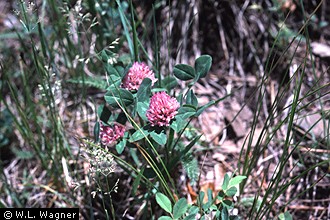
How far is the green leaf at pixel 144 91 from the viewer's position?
1.52 metres

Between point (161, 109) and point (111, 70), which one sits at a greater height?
point (111, 70)

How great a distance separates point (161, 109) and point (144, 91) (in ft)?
0.33

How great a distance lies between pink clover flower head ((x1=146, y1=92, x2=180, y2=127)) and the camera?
1.49 metres

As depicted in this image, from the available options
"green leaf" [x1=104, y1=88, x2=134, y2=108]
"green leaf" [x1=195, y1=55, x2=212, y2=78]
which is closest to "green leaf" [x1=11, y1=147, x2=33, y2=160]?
"green leaf" [x1=104, y1=88, x2=134, y2=108]

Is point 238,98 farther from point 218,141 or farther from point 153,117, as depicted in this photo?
point 153,117

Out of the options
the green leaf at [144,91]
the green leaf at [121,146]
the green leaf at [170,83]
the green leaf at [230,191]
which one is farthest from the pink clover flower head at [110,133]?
the green leaf at [230,191]

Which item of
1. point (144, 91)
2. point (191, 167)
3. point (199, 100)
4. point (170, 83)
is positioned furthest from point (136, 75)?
point (199, 100)

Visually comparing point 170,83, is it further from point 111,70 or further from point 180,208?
point 180,208

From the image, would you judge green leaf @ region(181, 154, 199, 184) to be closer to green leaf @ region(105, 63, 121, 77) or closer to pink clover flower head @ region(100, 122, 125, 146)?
pink clover flower head @ region(100, 122, 125, 146)

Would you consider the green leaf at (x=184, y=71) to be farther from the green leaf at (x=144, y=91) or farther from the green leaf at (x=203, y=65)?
the green leaf at (x=144, y=91)

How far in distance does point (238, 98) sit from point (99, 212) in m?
1.00

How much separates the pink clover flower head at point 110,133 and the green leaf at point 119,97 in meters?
0.09

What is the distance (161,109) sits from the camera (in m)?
1.50

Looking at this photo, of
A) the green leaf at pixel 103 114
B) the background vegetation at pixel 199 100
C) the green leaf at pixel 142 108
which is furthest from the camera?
the background vegetation at pixel 199 100
